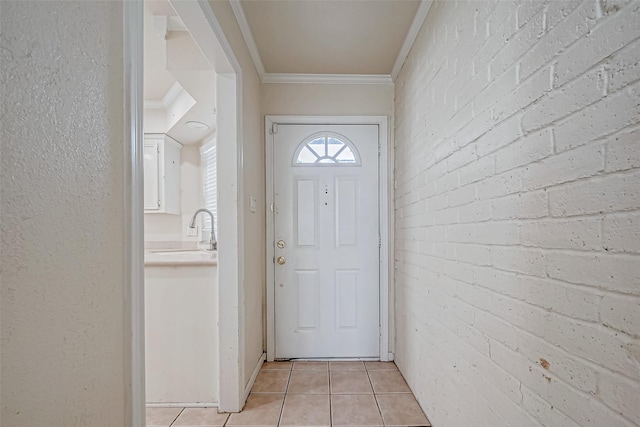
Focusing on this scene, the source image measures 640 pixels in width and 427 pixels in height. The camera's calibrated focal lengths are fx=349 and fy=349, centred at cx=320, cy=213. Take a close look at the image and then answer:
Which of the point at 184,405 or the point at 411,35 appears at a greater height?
the point at 411,35

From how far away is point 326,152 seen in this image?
293cm

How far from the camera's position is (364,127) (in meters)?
2.94

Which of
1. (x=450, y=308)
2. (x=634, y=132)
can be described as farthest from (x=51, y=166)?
(x=450, y=308)

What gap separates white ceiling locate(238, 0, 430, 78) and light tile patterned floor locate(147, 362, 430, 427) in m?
2.32

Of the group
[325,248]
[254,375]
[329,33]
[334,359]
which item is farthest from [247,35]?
[334,359]

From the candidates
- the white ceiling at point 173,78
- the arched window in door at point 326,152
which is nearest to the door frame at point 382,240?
the arched window in door at point 326,152

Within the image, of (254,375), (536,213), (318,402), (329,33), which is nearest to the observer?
(536,213)

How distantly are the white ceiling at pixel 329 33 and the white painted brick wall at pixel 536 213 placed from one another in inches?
14.9

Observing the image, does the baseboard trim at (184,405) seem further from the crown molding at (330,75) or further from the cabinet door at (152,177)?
the crown molding at (330,75)

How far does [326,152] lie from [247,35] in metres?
1.06

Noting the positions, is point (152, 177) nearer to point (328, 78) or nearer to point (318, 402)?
point (328, 78)

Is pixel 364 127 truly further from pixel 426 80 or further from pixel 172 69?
pixel 172 69

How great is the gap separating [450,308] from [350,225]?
1372 mm

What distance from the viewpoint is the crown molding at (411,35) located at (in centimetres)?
199
